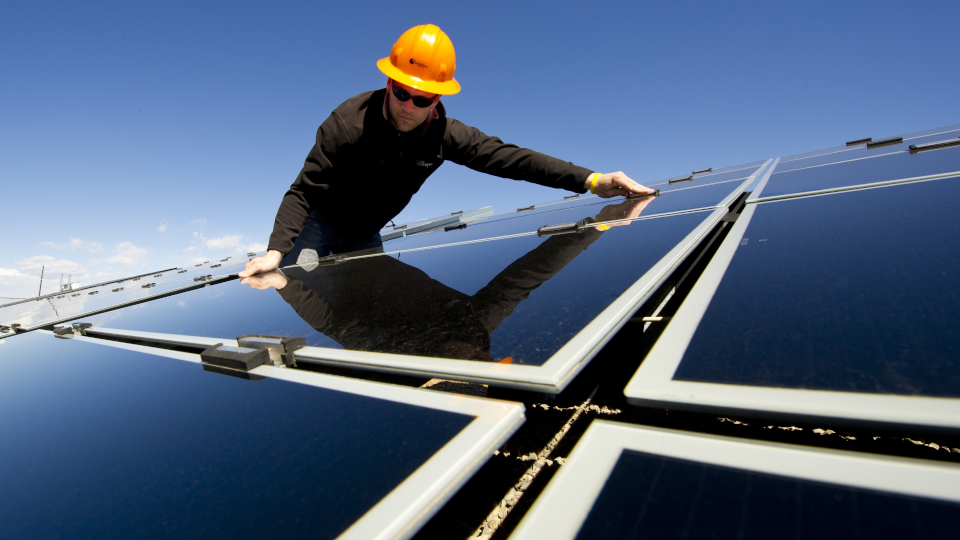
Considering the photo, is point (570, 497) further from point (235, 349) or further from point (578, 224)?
point (578, 224)

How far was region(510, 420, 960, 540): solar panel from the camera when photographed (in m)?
0.32

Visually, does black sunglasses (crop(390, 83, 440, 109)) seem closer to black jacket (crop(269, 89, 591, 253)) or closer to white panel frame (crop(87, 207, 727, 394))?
black jacket (crop(269, 89, 591, 253))

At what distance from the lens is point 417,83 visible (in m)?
2.62

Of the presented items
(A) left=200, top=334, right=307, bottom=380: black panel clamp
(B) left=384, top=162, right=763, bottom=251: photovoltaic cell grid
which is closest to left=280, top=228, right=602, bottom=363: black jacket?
(A) left=200, top=334, right=307, bottom=380: black panel clamp

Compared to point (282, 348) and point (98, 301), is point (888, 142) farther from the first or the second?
point (98, 301)

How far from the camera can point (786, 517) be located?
13.0 inches

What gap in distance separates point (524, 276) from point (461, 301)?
263 mm

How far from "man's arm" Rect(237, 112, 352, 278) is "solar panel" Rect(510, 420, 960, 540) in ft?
8.86

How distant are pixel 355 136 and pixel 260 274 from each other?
113 centimetres

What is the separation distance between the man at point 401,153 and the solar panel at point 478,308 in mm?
881

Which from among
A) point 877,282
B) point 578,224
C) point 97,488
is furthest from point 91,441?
point 578,224

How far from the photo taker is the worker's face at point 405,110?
8.59 ft

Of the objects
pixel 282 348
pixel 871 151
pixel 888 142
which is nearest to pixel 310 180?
pixel 282 348

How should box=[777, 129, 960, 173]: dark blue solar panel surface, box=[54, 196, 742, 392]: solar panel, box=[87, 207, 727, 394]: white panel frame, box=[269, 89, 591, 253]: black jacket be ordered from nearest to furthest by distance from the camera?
box=[87, 207, 727, 394]: white panel frame → box=[54, 196, 742, 392]: solar panel → box=[269, 89, 591, 253]: black jacket → box=[777, 129, 960, 173]: dark blue solar panel surface
